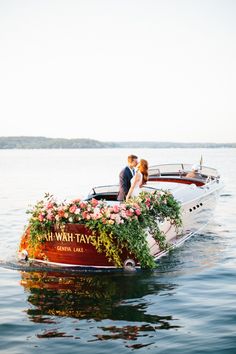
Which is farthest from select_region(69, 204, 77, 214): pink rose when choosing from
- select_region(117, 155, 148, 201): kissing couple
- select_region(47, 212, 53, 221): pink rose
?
select_region(117, 155, 148, 201): kissing couple

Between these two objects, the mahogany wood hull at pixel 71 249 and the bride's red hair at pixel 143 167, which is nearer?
the mahogany wood hull at pixel 71 249

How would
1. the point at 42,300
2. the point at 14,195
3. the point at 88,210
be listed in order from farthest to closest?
the point at 14,195 < the point at 88,210 < the point at 42,300

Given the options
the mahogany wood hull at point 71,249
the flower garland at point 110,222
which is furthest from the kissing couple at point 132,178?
the mahogany wood hull at point 71,249

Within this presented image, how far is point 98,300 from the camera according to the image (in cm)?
855

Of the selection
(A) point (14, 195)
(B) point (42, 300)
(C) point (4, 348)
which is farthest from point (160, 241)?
(A) point (14, 195)

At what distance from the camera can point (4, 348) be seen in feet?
21.7

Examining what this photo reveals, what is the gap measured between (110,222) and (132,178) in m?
2.88

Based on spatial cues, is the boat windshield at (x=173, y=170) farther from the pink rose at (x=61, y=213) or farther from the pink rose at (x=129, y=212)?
the pink rose at (x=61, y=213)

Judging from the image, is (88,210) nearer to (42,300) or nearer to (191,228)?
(42,300)

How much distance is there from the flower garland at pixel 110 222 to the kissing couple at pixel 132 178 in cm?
104

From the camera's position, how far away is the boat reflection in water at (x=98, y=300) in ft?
24.0

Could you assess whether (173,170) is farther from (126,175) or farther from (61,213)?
(61,213)

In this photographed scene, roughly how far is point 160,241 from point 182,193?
4.32m

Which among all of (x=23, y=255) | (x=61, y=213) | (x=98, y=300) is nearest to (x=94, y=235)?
(x=61, y=213)
